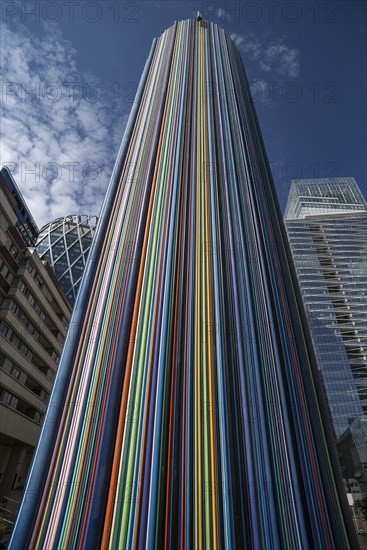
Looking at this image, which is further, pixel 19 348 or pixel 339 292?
pixel 339 292

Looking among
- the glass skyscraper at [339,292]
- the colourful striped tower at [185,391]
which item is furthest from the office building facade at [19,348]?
the glass skyscraper at [339,292]

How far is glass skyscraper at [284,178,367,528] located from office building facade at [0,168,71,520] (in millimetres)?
36635

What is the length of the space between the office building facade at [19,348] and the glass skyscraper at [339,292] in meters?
36.6

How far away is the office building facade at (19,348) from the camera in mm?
16984

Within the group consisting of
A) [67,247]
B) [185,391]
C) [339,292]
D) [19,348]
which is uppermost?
[339,292]

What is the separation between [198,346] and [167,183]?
2.96 meters

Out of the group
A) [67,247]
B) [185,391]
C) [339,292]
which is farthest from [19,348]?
[339,292]

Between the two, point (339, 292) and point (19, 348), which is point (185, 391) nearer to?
point (19, 348)

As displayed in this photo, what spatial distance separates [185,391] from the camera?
331 centimetres

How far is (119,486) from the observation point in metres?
2.70

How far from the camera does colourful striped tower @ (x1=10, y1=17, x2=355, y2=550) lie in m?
2.62

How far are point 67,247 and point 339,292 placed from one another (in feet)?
145

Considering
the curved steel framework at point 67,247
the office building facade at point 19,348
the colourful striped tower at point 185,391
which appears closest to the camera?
the colourful striped tower at point 185,391

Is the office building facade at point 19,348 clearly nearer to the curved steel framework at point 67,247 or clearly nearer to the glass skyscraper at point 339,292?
the curved steel framework at point 67,247
